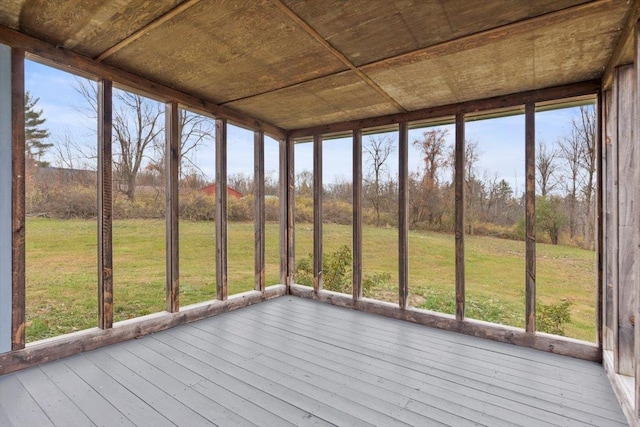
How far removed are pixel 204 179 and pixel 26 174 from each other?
176 cm

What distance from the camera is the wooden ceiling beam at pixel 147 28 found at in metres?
2.02

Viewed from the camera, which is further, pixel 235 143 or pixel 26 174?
pixel 235 143

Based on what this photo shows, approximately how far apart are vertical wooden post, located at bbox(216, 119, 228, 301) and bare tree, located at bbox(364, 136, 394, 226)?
6.68 feet

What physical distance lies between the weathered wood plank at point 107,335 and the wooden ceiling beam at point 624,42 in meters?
4.63

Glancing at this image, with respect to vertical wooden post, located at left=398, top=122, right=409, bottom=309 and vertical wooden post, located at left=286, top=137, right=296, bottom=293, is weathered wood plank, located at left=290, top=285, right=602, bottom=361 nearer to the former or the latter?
vertical wooden post, located at left=398, top=122, right=409, bottom=309

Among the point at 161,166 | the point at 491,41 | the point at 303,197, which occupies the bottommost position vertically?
the point at 303,197

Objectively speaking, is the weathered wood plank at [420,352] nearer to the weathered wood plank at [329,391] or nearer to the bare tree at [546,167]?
the weathered wood plank at [329,391]

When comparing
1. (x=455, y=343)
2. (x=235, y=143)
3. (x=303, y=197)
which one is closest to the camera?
(x=455, y=343)

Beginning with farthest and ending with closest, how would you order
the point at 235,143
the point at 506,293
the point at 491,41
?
the point at 235,143 < the point at 506,293 < the point at 491,41

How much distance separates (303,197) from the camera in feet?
16.4

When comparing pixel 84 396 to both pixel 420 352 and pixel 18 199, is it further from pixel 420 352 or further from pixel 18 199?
pixel 420 352

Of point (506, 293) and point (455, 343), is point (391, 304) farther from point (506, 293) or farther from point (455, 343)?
point (506, 293)

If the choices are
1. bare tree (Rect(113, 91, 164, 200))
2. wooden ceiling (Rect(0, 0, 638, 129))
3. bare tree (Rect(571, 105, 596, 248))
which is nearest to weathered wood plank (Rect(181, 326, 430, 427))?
bare tree (Rect(113, 91, 164, 200))

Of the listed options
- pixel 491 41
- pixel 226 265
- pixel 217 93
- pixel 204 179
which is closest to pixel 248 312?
pixel 226 265
